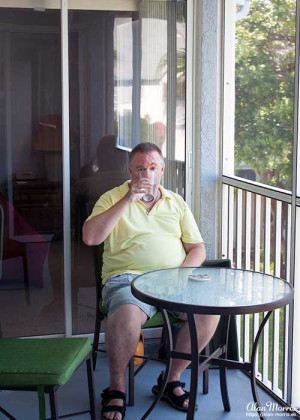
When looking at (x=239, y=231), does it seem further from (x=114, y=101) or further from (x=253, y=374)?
(x=253, y=374)

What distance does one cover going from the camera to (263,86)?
583 centimetres

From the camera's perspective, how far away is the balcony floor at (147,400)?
3350 millimetres

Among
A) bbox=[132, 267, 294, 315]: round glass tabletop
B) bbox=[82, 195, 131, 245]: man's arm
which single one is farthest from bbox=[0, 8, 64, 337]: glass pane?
bbox=[132, 267, 294, 315]: round glass tabletop

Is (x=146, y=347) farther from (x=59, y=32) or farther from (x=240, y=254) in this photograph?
(x=59, y=32)

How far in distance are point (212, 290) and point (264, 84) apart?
3.29 meters

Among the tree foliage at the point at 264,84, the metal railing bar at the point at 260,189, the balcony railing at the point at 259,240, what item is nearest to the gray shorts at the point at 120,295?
the balcony railing at the point at 259,240

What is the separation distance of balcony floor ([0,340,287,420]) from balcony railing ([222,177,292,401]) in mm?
174

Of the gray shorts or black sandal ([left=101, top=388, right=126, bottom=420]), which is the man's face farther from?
black sandal ([left=101, top=388, right=126, bottom=420])

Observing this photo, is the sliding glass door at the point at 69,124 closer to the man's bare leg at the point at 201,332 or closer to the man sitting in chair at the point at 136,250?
the man sitting in chair at the point at 136,250

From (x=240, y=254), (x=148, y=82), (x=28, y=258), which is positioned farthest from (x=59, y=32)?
(x=240, y=254)

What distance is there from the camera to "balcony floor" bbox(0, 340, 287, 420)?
3350 millimetres

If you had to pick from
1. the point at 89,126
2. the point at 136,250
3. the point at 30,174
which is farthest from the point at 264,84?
the point at 136,250

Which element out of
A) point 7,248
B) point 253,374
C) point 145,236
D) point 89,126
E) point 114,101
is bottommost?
point 253,374

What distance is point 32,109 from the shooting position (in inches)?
158
